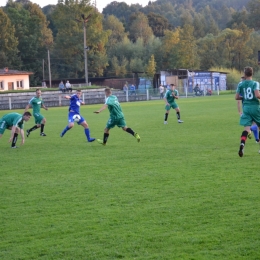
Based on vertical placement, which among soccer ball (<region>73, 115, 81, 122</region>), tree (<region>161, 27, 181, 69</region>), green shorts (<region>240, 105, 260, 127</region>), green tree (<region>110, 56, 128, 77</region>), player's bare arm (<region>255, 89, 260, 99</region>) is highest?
tree (<region>161, 27, 181, 69</region>)

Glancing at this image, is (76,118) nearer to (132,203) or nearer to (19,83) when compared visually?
(132,203)

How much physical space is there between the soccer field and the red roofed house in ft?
177

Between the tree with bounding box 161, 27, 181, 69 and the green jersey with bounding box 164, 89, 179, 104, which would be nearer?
the green jersey with bounding box 164, 89, 179, 104

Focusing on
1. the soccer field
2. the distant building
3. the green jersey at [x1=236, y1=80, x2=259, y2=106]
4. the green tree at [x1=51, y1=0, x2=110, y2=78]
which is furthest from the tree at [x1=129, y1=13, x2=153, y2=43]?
the green jersey at [x1=236, y1=80, x2=259, y2=106]

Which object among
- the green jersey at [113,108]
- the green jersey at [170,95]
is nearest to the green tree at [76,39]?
the green jersey at [170,95]

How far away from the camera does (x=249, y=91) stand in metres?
10.8

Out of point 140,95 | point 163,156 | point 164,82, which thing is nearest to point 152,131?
point 163,156

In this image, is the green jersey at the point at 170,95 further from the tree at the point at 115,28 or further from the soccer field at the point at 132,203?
the tree at the point at 115,28

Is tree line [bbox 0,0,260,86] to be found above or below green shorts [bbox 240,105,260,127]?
above

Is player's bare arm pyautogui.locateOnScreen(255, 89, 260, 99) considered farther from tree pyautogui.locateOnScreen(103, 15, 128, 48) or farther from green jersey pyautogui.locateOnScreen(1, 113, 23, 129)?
tree pyautogui.locateOnScreen(103, 15, 128, 48)

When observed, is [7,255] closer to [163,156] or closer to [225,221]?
[225,221]

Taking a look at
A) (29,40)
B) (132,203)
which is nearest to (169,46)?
(29,40)

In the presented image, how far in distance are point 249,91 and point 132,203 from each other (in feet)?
14.8

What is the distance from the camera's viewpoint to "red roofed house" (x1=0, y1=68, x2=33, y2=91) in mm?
65938
